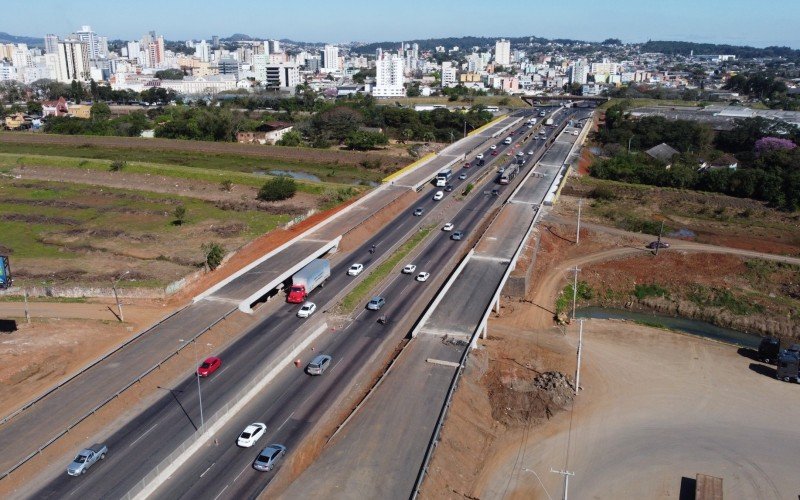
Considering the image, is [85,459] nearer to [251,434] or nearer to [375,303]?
[251,434]

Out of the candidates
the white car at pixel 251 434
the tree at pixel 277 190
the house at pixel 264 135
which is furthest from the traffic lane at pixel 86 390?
the house at pixel 264 135

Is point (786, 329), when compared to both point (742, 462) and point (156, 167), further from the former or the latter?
point (156, 167)

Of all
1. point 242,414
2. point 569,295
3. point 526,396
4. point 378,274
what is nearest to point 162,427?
point 242,414

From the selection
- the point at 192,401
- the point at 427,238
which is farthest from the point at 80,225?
the point at 192,401

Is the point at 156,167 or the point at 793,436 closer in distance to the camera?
the point at 793,436

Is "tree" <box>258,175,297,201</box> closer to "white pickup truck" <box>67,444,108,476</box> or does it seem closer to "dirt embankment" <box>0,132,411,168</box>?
"dirt embankment" <box>0,132,411,168</box>

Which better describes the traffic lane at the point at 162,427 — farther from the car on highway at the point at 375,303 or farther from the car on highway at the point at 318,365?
the car on highway at the point at 375,303

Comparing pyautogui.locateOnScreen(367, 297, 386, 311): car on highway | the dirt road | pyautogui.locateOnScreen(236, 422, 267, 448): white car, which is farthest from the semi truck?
the dirt road
